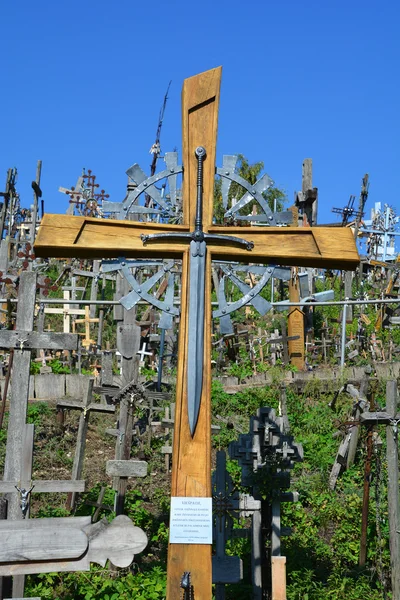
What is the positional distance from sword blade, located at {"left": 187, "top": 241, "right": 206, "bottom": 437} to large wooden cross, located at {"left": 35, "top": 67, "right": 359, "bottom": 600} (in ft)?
0.05

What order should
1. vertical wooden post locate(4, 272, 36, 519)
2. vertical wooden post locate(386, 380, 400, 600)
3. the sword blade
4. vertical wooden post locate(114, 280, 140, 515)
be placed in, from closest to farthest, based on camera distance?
1. the sword blade
2. vertical wooden post locate(4, 272, 36, 519)
3. vertical wooden post locate(386, 380, 400, 600)
4. vertical wooden post locate(114, 280, 140, 515)

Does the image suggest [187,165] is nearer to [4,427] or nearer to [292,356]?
[4,427]

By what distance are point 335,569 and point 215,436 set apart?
3886 millimetres

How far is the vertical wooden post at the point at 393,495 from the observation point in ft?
24.5

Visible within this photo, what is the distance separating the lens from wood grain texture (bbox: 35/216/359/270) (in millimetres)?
5863

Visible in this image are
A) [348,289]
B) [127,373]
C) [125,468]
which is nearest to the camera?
[125,468]

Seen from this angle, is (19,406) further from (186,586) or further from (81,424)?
(81,424)

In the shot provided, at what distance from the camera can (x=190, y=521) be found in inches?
216

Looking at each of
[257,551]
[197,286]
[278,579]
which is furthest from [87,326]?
[197,286]

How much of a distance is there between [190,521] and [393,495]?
9.19 feet

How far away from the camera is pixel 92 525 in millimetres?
4672

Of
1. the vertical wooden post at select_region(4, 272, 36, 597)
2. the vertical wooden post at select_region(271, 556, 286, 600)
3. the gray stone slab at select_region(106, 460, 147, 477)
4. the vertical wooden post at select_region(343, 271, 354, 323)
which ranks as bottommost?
the vertical wooden post at select_region(271, 556, 286, 600)

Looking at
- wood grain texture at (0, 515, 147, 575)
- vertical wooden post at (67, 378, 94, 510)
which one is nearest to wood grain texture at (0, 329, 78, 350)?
wood grain texture at (0, 515, 147, 575)

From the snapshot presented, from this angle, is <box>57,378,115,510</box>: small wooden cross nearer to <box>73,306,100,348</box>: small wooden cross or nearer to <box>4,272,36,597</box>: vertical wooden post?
<box>4,272,36,597</box>: vertical wooden post
